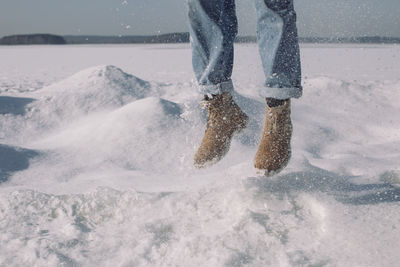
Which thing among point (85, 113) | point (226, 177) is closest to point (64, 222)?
point (226, 177)

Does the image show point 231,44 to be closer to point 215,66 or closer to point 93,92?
point 215,66

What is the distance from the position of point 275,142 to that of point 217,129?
0.76 feet

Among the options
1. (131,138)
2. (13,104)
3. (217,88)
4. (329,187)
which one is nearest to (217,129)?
(217,88)

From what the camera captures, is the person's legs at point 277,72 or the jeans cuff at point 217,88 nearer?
the person's legs at point 277,72

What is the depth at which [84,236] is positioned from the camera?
106 centimetres

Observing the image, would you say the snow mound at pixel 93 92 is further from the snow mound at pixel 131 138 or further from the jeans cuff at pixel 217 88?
the jeans cuff at pixel 217 88

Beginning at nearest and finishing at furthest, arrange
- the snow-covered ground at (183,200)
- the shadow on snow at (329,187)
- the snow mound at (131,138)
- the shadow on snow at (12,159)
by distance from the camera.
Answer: the snow-covered ground at (183,200), the shadow on snow at (329,187), the shadow on snow at (12,159), the snow mound at (131,138)

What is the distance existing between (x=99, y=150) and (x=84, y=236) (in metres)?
0.97

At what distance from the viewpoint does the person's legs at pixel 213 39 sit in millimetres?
1304

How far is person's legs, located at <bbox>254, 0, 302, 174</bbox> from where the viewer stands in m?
1.19

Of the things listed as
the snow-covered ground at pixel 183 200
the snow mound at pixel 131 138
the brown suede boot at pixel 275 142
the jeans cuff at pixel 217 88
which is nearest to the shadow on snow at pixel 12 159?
the snow-covered ground at pixel 183 200

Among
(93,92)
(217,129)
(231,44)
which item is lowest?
(93,92)

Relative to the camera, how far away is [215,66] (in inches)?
52.2

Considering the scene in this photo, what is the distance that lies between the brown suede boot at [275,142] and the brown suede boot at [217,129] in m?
0.17
